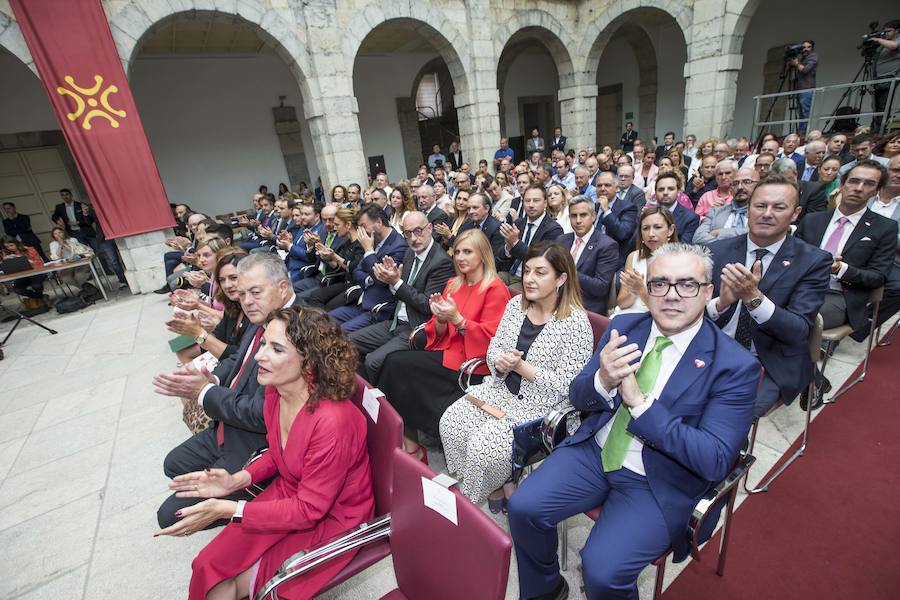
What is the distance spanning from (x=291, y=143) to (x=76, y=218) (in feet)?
18.3

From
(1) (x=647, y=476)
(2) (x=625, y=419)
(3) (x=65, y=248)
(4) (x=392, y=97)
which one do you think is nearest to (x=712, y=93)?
(4) (x=392, y=97)

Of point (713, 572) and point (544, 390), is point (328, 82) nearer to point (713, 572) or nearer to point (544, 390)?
point (544, 390)

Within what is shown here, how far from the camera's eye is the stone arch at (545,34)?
9094 mm

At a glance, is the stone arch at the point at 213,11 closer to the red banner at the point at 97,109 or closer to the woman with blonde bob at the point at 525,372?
the red banner at the point at 97,109

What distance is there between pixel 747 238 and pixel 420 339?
1.99 m

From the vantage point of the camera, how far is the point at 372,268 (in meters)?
3.44

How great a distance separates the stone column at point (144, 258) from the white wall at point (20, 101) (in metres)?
4.72

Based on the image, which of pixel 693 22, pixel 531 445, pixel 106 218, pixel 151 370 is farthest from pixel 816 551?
pixel 693 22

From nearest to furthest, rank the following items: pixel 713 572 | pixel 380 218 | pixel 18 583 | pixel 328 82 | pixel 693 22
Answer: pixel 713 572
pixel 18 583
pixel 380 218
pixel 328 82
pixel 693 22

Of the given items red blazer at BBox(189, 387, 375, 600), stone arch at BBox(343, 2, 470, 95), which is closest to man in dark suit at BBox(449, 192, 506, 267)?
red blazer at BBox(189, 387, 375, 600)

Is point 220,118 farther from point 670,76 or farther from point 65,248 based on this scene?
point 670,76

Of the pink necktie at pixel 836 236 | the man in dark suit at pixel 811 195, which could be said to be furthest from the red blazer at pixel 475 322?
the man in dark suit at pixel 811 195

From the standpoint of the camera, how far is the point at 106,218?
21.2ft

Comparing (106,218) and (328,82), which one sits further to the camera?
(328,82)
